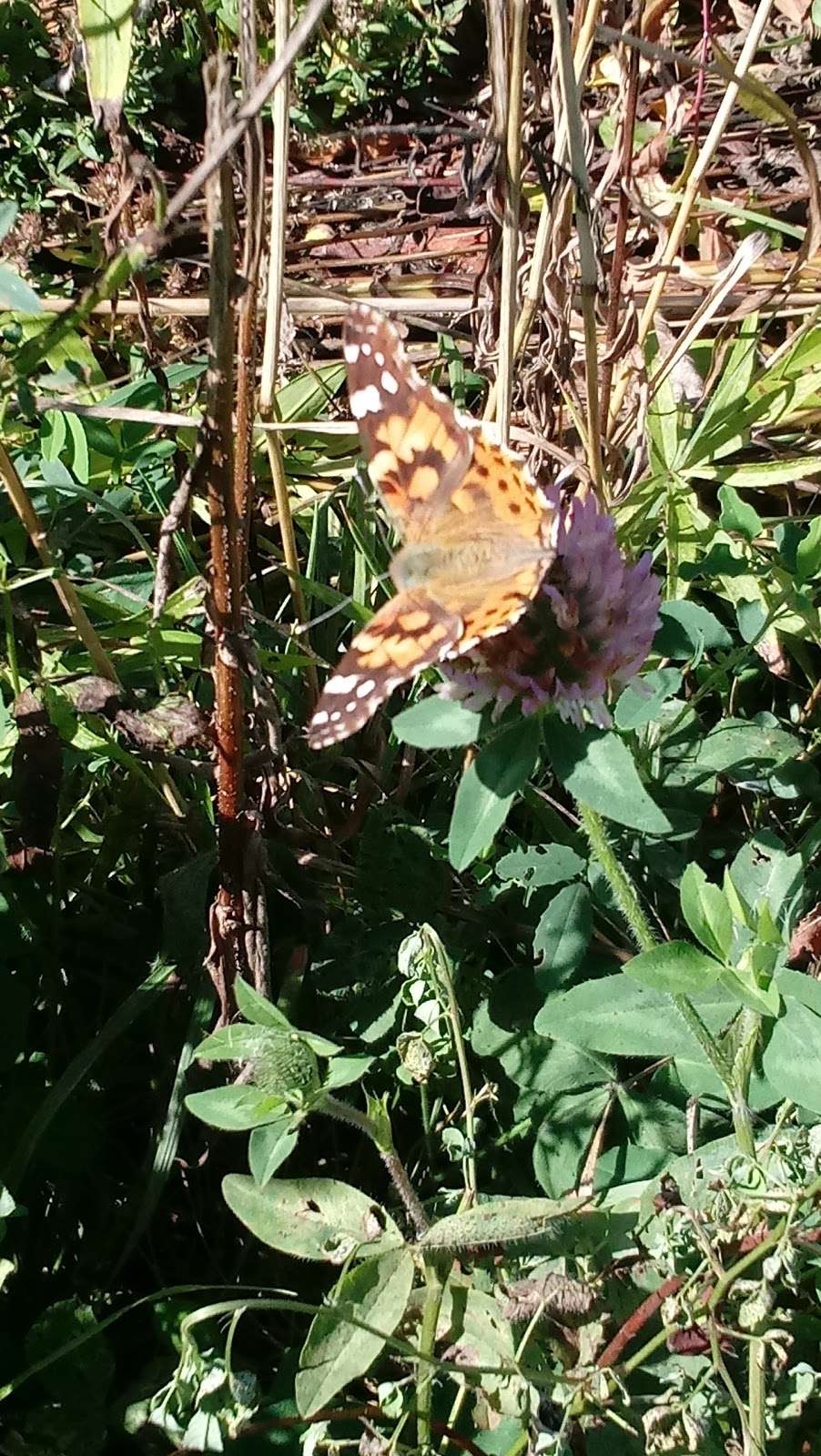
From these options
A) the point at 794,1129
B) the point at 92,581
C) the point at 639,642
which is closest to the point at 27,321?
the point at 92,581

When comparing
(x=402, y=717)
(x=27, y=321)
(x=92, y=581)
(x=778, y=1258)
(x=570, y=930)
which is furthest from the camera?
(x=27, y=321)

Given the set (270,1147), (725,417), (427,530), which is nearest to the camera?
(270,1147)

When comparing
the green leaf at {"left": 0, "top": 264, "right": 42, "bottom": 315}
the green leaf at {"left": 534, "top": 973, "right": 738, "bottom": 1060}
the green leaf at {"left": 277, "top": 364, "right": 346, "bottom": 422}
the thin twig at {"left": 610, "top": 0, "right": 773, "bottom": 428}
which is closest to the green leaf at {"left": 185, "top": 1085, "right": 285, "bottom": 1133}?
the green leaf at {"left": 534, "top": 973, "right": 738, "bottom": 1060}

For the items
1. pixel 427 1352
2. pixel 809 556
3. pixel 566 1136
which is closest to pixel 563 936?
pixel 566 1136

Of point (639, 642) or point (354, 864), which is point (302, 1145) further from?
point (639, 642)

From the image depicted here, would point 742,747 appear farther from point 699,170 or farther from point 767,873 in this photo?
point 699,170

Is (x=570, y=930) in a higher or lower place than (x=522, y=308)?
lower
